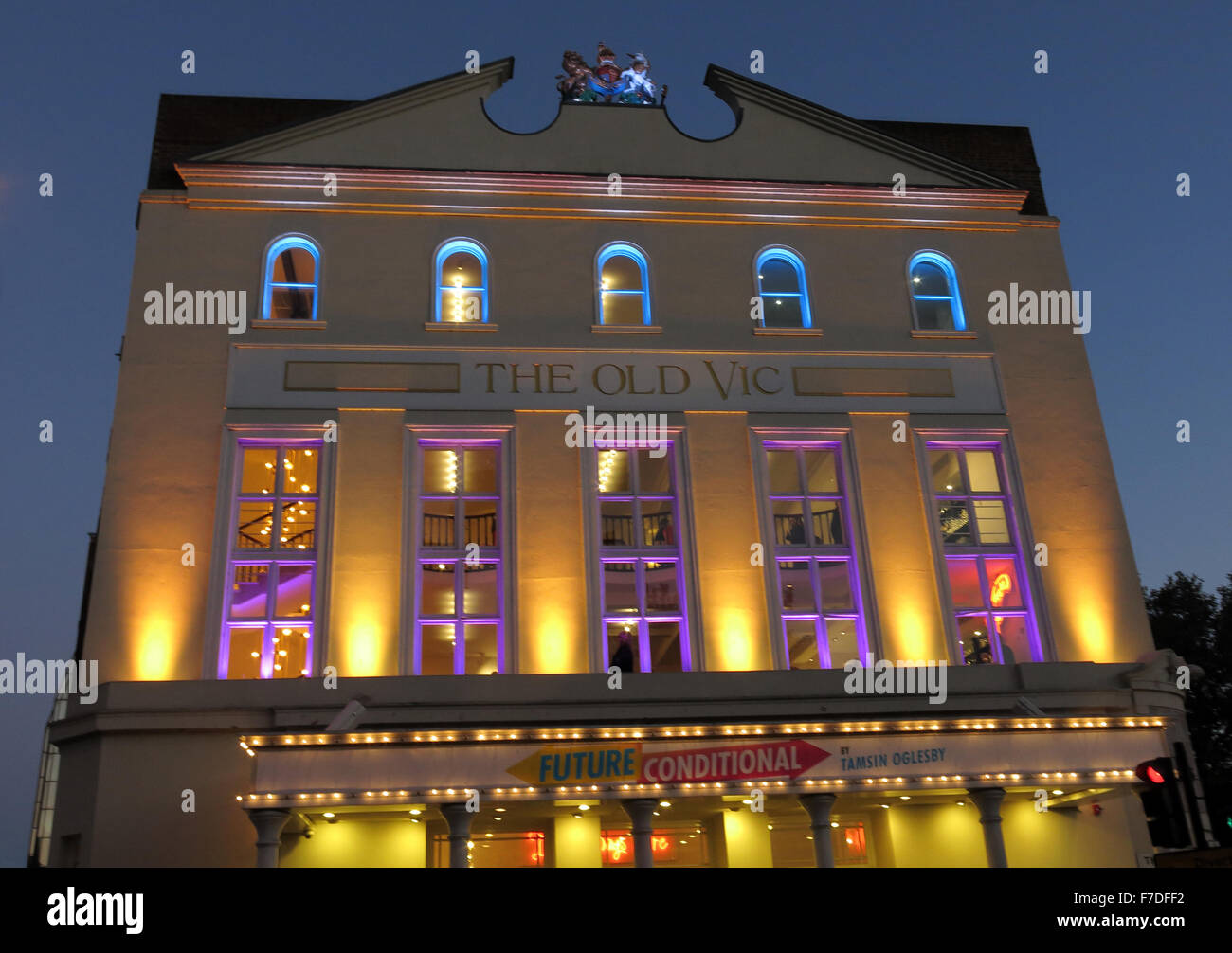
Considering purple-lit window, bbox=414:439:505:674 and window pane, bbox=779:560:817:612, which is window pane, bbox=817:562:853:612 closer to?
window pane, bbox=779:560:817:612

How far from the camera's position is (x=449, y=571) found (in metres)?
17.6

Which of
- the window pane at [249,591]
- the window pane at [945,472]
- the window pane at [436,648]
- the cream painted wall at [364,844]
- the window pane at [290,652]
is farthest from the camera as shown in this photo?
the window pane at [945,472]

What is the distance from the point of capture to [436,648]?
56.7 feet

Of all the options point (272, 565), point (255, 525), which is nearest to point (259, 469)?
point (255, 525)

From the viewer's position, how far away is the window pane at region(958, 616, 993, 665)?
59.0 feet

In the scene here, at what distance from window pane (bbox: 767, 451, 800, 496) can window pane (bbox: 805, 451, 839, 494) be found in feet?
0.86

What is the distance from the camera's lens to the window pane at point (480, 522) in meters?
18.0

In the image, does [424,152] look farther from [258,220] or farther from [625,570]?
[625,570]

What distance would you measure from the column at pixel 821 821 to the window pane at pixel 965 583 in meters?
5.24

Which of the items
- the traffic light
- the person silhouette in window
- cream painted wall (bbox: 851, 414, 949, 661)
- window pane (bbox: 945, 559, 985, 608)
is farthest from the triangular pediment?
the traffic light

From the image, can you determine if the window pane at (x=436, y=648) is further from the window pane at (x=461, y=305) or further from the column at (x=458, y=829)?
the window pane at (x=461, y=305)

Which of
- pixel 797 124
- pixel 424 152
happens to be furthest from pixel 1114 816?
pixel 424 152

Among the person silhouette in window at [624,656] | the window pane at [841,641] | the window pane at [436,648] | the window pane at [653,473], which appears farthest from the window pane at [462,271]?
the window pane at [841,641]
